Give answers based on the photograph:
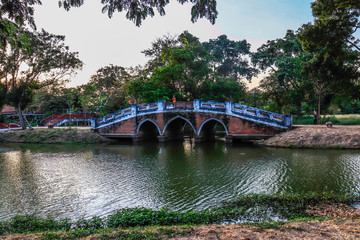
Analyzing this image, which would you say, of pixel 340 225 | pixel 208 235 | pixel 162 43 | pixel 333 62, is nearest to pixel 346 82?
pixel 333 62

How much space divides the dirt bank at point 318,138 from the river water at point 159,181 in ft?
5.15

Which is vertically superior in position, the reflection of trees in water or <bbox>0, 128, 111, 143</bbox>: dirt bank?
<bbox>0, 128, 111, 143</bbox>: dirt bank

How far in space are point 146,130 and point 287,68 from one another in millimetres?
14414

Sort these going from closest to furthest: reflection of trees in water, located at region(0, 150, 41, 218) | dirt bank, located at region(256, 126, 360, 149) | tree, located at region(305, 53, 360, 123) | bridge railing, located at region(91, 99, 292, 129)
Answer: reflection of trees in water, located at region(0, 150, 41, 218) < dirt bank, located at region(256, 126, 360, 149) < bridge railing, located at region(91, 99, 292, 129) < tree, located at region(305, 53, 360, 123)

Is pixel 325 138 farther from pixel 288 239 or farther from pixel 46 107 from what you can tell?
pixel 46 107

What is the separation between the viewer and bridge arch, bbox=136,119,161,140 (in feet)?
69.0

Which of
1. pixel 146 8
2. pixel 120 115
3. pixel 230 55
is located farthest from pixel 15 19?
pixel 230 55

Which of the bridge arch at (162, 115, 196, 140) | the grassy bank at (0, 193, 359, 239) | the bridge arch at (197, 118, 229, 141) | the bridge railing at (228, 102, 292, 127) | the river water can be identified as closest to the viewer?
the grassy bank at (0, 193, 359, 239)

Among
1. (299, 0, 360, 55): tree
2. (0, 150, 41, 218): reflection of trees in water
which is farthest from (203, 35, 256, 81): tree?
(0, 150, 41, 218): reflection of trees in water

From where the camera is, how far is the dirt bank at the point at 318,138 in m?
13.8

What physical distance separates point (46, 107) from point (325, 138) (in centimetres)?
3445

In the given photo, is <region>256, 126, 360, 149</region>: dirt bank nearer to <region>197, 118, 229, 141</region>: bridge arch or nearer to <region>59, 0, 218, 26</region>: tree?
<region>197, 118, 229, 141</region>: bridge arch

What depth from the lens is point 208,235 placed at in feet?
12.3

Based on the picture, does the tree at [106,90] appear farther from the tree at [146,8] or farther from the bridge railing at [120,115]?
the tree at [146,8]
